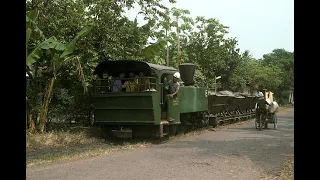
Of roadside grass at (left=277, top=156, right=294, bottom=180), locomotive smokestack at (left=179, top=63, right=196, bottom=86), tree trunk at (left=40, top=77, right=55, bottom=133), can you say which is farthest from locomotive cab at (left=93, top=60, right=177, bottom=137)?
roadside grass at (left=277, top=156, right=294, bottom=180)

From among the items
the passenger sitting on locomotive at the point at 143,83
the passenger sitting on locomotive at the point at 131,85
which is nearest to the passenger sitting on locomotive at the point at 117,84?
the passenger sitting on locomotive at the point at 131,85

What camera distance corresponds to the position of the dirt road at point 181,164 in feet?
24.0

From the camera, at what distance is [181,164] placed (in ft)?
27.8

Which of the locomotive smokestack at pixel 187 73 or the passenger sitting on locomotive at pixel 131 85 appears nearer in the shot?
the passenger sitting on locomotive at pixel 131 85

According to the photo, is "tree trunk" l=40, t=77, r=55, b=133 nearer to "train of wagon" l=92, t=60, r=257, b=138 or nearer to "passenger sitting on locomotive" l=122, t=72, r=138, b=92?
"train of wagon" l=92, t=60, r=257, b=138

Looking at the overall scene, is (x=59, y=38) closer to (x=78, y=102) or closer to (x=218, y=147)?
(x=78, y=102)

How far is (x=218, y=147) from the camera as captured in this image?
11.4 meters

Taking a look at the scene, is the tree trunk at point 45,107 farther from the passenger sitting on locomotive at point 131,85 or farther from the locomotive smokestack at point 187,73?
the locomotive smokestack at point 187,73

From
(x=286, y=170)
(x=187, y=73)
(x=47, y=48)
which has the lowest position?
(x=286, y=170)

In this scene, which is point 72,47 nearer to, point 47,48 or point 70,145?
point 47,48

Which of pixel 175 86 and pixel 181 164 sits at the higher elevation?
pixel 175 86

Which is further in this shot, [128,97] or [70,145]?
[128,97]

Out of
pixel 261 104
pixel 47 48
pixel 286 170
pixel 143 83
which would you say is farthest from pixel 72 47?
pixel 261 104
